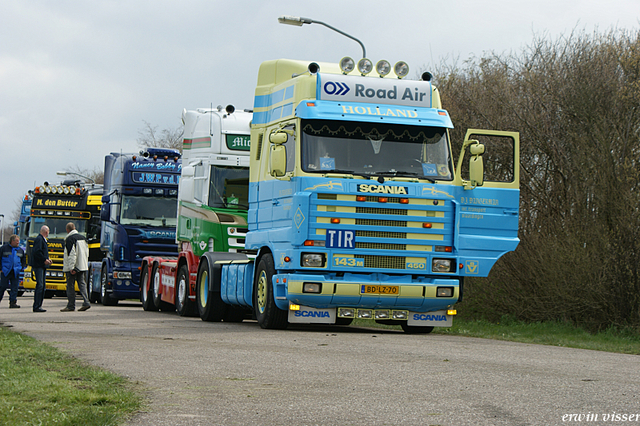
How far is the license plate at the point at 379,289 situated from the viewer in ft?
45.5

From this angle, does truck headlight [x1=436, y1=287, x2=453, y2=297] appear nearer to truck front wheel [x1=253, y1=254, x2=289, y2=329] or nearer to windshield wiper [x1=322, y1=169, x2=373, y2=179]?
windshield wiper [x1=322, y1=169, x2=373, y2=179]

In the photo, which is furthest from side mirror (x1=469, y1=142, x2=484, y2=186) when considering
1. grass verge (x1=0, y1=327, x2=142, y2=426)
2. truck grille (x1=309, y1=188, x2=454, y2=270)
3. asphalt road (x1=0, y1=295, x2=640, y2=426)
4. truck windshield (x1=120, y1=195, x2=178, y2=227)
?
truck windshield (x1=120, y1=195, x2=178, y2=227)

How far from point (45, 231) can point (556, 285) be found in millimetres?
11678

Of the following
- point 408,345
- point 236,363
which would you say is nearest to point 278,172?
point 408,345

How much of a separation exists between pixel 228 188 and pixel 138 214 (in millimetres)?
7182

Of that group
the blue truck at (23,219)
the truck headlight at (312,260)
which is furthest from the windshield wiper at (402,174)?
the blue truck at (23,219)

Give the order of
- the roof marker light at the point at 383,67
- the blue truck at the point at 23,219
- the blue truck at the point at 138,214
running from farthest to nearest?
Answer: the blue truck at the point at 23,219, the blue truck at the point at 138,214, the roof marker light at the point at 383,67

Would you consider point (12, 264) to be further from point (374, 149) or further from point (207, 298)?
point (374, 149)

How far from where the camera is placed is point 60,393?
726 centimetres

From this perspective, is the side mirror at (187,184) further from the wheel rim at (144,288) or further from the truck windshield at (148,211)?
the truck windshield at (148,211)

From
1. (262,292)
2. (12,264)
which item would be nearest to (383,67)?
(262,292)

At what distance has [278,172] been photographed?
13.9m

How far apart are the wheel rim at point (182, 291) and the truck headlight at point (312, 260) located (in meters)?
6.78

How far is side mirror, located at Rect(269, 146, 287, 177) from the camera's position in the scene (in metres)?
13.7
